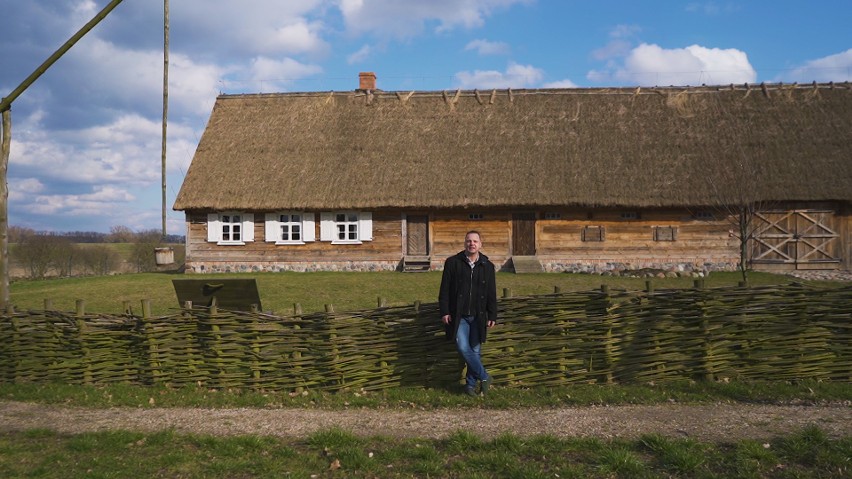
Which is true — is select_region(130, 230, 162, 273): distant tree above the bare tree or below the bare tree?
below

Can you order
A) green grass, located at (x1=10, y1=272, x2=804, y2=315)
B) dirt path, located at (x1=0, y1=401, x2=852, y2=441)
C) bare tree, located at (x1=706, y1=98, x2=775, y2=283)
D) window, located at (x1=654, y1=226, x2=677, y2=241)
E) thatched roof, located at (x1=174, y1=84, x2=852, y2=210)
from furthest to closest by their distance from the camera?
window, located at (x1=654, y1=226, x2=677, y2=241), thatched roof, located at (x1=174, y1=84, x2=852, y2=210), bare tree, located at (x1=706, y1=98, x2=775, y2=283), green grass, located at (x1=10, y1=272, x2=804, y2=315), dirt path, located at (x1=0, y1=401, x2=852, y2=441)

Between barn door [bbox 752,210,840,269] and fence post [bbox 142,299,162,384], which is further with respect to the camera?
barn door [bbox 752,210,840,269]

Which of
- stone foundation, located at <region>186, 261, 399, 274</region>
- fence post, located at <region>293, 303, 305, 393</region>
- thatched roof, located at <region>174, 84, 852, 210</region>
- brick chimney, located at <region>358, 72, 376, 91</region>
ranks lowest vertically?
fence post, located at <region>293, 303, 305, 393</region>

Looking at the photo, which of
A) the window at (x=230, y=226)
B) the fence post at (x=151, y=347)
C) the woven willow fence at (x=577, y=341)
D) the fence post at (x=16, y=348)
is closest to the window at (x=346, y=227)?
the window at (x=230, y=226)

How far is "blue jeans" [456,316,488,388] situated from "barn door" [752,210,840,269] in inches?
727

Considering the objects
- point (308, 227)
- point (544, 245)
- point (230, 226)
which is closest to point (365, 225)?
point (308, 227)

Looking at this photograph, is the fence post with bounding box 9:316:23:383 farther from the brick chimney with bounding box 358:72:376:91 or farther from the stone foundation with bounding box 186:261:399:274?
the brick chimney with bounding box 358:72:376:91

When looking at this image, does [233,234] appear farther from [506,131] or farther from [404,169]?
[506,131]

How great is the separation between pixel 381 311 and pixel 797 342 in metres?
5.30

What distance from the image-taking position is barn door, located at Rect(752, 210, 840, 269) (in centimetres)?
2120

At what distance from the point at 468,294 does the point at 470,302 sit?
0.10 m

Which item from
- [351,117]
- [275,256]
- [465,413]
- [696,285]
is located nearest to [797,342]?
[696,285]

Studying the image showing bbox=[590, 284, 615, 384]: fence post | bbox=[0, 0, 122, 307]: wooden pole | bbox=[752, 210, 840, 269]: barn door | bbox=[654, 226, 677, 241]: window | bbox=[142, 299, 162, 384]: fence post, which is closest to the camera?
bbox=[590, 284, 615, 384]: fence post

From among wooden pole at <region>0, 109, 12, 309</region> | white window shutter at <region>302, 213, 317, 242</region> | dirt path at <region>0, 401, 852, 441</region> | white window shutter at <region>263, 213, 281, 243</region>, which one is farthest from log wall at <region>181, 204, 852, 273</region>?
→ dirt path at <region>0, 401, 852, 441</region>
